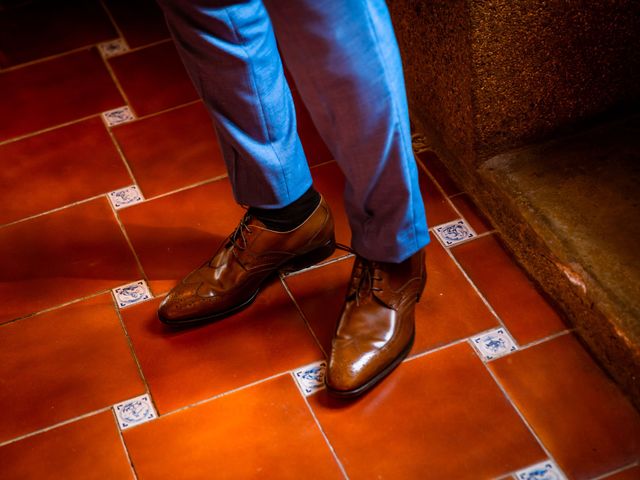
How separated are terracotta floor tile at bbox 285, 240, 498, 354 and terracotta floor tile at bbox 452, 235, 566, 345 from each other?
0.03 m

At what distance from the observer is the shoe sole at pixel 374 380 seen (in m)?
1.33

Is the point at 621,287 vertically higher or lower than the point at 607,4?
lower

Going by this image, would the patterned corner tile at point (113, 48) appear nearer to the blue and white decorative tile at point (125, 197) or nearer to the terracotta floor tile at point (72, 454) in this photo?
the blue and white decorative tile at point (125, 197)

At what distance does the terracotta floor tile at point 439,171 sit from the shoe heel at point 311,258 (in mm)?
315

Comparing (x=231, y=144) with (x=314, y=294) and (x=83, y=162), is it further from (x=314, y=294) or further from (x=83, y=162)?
(x=83, y=162)

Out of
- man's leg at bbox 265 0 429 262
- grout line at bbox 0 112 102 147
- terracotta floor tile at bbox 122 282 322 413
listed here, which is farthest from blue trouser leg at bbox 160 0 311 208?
grout line at bbox 0 112 102 147

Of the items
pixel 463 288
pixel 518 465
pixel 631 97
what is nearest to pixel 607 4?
pixel 631 97

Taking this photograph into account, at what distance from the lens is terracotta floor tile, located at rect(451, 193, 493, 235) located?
1.63 metres

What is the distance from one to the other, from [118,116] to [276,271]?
0.75 meters

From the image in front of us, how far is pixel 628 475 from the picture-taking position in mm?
1195

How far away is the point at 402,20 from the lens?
170 cm

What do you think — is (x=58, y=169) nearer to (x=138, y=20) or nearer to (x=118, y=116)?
(x=118, y=116)

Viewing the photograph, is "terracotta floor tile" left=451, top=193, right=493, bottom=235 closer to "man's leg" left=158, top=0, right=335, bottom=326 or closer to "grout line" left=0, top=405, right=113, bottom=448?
"man's leg" left=158, top=0, right=335, bottom=326

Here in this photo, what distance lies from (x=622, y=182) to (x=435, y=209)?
380 millimetres
